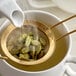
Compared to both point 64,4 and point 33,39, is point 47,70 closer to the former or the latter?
point 33,39

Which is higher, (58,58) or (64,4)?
(64,4)

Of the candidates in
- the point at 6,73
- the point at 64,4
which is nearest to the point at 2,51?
the point at 6,73

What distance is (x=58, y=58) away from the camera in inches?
21.1

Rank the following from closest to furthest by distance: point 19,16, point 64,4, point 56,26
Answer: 1. point 19,16
2. point 56,26
3. point 64,4

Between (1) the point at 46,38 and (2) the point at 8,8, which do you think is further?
(1) the point at 46,38

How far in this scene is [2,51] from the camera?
1.70 feet

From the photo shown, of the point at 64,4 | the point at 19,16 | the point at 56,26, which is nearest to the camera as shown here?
the point at 19,16

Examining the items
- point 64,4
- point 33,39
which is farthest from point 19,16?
point 64,4

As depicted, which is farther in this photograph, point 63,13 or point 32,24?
point 63,13

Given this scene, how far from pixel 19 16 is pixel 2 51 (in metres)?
0.09

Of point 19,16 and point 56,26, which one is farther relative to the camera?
point 56,26

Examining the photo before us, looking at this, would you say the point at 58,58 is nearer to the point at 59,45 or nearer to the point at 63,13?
the point at 59,45

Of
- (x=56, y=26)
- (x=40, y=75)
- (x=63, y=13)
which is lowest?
(x=40, y=75)

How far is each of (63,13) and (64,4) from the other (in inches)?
1.2
